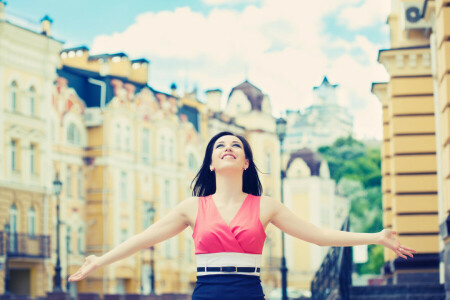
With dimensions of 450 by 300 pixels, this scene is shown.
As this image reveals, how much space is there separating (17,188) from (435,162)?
25557 mm

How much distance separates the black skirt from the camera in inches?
193

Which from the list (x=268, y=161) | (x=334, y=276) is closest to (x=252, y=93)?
(x=268, y=161)

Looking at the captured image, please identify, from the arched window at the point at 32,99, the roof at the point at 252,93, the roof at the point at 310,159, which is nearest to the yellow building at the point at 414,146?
the arched window at the point at 32,99

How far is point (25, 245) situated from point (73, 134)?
8085 millimetres

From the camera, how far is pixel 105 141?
4500 centimetres

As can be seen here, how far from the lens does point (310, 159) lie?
73.6m

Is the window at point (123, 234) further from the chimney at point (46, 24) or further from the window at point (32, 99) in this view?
the chimney at point (46, 24)

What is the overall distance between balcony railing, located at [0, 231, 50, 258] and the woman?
106 feet

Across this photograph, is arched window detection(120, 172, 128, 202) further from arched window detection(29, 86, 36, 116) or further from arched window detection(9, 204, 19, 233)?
→ arched window detection(9, 204, 19, 233)

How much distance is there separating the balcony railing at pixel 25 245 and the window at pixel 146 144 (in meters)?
10.3

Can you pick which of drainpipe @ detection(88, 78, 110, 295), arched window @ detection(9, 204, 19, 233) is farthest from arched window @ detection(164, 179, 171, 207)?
arched window @ detection(9, 204, 19, 233)

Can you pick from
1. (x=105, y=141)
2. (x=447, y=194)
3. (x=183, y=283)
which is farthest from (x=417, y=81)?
(x=183, y=283)

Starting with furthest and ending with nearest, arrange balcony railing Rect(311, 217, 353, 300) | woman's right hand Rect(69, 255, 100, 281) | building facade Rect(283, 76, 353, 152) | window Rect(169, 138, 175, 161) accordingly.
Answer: building facade Rect(283, 76, 353, 152) → window Rect(169, 138, 175, 161) → balcony railing Rect(311, 217, 353, 300) → woman's right hand Rect(69, 255, 100, 281)

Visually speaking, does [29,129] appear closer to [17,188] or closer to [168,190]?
[17,188]
